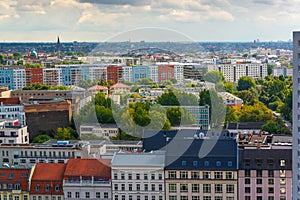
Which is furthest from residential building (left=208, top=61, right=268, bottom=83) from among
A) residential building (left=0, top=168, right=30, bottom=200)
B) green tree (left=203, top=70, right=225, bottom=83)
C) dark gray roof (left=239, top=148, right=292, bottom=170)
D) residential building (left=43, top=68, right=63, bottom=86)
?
residential building (left=0, top=168, right=30, bottom=200)

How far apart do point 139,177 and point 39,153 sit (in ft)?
24.5

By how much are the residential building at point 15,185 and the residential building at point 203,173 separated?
5.64m

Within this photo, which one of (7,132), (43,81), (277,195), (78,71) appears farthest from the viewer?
(43,81)

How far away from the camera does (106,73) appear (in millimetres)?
76375

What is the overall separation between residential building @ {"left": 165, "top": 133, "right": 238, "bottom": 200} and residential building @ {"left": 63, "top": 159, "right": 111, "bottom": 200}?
247 cm

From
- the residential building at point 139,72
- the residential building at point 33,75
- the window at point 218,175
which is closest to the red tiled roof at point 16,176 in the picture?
the window at point 218,175

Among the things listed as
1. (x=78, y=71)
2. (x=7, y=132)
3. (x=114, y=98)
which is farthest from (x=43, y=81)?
(x=7, y=132)

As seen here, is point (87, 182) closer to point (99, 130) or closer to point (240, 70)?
point (99, 130)

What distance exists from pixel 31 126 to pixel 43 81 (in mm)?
46854

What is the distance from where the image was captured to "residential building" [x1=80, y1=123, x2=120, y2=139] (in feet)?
143

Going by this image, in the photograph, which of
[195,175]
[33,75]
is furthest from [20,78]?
[195,175]

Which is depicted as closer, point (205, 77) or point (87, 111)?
point (87, 111)

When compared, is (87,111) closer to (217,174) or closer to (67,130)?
(67,130)

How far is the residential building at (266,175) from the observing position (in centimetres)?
2725
